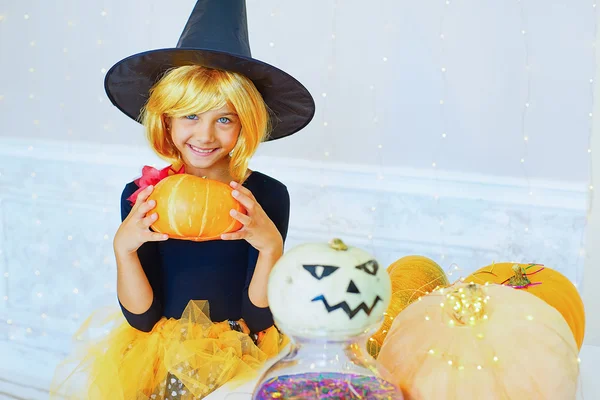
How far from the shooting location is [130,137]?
8.75 feet

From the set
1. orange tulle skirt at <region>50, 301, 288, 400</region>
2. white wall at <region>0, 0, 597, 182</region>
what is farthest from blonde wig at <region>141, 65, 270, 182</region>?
white wall at <region>0, 0, 597, 182</region>

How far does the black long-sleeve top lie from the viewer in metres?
1.27

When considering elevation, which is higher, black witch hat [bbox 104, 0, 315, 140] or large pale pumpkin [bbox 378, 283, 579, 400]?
black witch hat [bbox 104, 0, 315, 140]

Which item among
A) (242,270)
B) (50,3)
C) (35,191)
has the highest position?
(50,3)

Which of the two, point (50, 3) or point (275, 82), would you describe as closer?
point (275, 82)

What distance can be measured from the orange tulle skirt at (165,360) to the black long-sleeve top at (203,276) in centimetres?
3

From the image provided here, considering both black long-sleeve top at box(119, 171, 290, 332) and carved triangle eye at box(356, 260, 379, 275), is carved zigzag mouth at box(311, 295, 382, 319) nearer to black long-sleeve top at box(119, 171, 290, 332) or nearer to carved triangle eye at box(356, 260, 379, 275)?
carved triangle eye at box(356, 260, 379, 275)

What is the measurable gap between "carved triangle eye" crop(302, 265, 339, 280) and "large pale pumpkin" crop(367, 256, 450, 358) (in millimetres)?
416

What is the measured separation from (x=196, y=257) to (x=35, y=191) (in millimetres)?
1864

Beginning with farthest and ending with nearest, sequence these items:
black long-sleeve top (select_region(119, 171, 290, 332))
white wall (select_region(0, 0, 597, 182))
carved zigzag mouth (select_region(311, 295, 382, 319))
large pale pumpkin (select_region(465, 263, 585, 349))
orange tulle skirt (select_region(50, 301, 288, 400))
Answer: white wall (select_region(0, 0, 597, 182)) < black long-sleeve top (select_region(119, 171, 290, 332)) < orange tulle skirt (select_region(50, 301, 288, 400)) < large pale pumpkin (select_region(465, 263, 585, 349)) < carved zigzag mouth (select_region(311, 295, 382, 319))

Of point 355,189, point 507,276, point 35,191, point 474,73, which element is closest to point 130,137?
point 35,191

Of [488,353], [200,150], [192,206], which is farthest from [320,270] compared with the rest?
[200,150]

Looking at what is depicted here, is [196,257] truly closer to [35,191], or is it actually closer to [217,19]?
[217,19]

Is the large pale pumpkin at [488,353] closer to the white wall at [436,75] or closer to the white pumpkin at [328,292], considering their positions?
the white pumpkin at [328,292]
